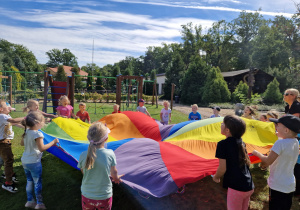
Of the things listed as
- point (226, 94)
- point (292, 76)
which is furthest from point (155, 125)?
point (292, 76)

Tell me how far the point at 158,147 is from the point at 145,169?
625 mm

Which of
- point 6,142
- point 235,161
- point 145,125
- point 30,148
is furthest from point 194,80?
point 235,161

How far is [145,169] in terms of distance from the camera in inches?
107

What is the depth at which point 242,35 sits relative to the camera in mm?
41250

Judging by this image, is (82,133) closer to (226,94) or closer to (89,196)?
(89,196)

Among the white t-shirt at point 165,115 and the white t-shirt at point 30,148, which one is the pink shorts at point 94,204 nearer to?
the white t-shirt at point 30,148

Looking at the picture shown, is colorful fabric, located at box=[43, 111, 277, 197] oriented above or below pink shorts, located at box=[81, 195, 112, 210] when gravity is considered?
above

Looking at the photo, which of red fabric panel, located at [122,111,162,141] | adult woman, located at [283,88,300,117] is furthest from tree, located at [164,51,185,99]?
adult woman, located at [283,88,300,117]

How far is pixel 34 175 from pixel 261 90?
26193 millimetres

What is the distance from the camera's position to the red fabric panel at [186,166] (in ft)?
8.54

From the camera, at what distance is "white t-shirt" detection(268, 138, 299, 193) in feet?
7.29

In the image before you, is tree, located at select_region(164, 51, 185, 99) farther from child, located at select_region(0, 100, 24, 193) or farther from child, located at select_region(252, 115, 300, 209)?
child, located at select_region(252, 115, 300, 209)

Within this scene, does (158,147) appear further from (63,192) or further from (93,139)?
(63,192)

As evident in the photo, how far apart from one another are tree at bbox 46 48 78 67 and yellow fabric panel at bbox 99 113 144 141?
72477mm
